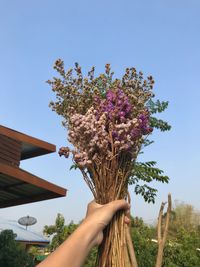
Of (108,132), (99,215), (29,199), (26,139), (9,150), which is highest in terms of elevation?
(26,139)

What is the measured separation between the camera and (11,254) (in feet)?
28.2

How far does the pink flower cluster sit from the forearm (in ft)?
1.38

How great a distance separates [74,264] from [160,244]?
3.28m

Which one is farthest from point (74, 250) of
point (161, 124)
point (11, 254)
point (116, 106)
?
point (11, 254)

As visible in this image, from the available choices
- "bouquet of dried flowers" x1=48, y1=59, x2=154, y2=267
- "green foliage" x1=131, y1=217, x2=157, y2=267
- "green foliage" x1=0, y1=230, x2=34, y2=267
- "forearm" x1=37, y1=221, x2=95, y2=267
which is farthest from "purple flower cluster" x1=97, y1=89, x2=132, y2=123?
"green foliage" x1=131, y1=217, x2=157, y2=267

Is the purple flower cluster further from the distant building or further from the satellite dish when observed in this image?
the satellite dish

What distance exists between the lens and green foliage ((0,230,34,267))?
336 inches

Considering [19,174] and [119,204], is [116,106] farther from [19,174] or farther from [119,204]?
[19,174]

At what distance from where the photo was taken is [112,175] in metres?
2.21

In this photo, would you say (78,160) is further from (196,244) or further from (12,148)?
(196,244)

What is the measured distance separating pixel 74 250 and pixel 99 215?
0.92 ft

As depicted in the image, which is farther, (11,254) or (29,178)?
(11,254)

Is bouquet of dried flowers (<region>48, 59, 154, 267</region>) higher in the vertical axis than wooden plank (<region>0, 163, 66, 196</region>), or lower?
lower

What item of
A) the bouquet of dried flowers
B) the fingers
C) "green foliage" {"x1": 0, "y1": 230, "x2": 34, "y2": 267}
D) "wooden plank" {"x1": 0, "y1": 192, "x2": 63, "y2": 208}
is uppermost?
"wooden plank" {"x1": 0, "y1": 192, "x2": 63, "y2": 208}
